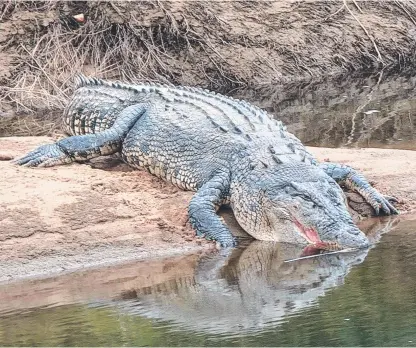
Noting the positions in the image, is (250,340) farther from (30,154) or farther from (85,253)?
(30,154)

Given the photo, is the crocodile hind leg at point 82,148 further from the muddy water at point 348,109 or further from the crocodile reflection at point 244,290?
the muddy water at point 348,109

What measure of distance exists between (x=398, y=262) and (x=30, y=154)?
3.65 metres

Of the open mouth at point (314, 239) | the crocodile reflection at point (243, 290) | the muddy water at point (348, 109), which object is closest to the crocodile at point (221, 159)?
the open mouth at point (314, 239)

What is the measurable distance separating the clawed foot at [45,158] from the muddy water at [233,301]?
1996 mm

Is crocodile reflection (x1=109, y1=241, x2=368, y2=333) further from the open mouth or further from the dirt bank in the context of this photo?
the dirt bank

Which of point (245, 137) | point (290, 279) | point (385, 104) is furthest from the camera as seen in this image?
point (385, 104)

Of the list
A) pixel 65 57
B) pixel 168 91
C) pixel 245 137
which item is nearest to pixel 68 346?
pixel 245 137

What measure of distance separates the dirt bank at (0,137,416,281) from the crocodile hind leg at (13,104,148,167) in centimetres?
10

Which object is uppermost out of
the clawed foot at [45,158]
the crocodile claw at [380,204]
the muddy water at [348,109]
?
the crocodile claw at [380,204]

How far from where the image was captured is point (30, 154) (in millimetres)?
8945

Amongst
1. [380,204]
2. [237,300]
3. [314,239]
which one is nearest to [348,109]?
[380,204]

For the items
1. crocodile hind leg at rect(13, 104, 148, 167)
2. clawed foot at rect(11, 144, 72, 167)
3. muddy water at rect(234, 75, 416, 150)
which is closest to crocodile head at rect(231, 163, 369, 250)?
crocodile hind leg at rect(13, 104, 148, 167)

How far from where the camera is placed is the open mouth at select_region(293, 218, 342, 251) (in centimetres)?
722

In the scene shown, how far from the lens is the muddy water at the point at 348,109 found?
11492mm
